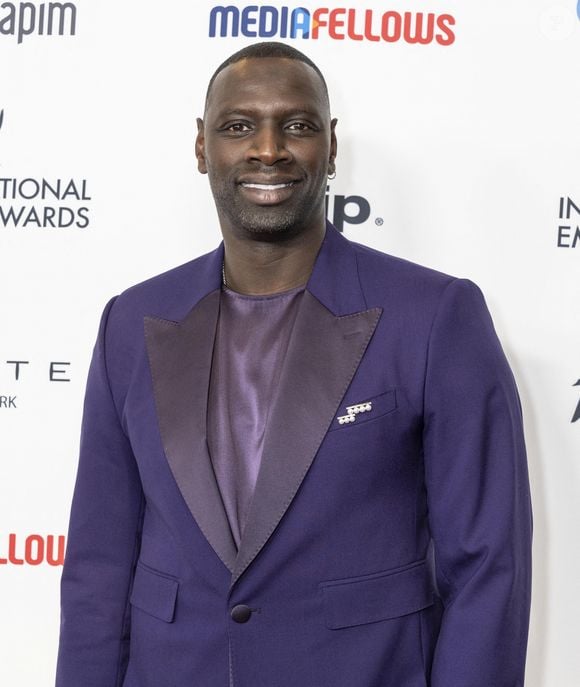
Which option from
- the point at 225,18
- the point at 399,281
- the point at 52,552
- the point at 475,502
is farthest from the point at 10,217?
the point at 475,502

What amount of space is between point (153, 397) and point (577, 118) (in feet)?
3.69

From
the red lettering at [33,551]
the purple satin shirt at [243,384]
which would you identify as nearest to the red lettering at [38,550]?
the red lettering at [33,551]

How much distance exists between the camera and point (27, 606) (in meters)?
2.36

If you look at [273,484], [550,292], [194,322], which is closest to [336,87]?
[550,292]

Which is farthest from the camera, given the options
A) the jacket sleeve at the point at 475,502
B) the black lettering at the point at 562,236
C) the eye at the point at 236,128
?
the black lettering at the point at 562,236

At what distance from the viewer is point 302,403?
1545mm

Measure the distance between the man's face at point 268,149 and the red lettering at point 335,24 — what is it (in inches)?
22.5

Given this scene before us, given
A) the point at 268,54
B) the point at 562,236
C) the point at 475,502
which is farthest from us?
the point at 562,236

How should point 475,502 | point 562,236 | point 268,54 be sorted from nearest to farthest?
point 475,502 → point 268,54 → point 562,236

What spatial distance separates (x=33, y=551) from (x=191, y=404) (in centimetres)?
91

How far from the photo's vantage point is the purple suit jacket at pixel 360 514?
1.50m

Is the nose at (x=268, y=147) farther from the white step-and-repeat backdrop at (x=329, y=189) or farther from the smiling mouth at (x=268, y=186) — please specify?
the white step-and-repeat backdrop at (x=329, y=189)

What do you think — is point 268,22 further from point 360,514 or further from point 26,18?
point 360,514

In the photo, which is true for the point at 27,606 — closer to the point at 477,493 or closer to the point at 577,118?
the point at 477,493
